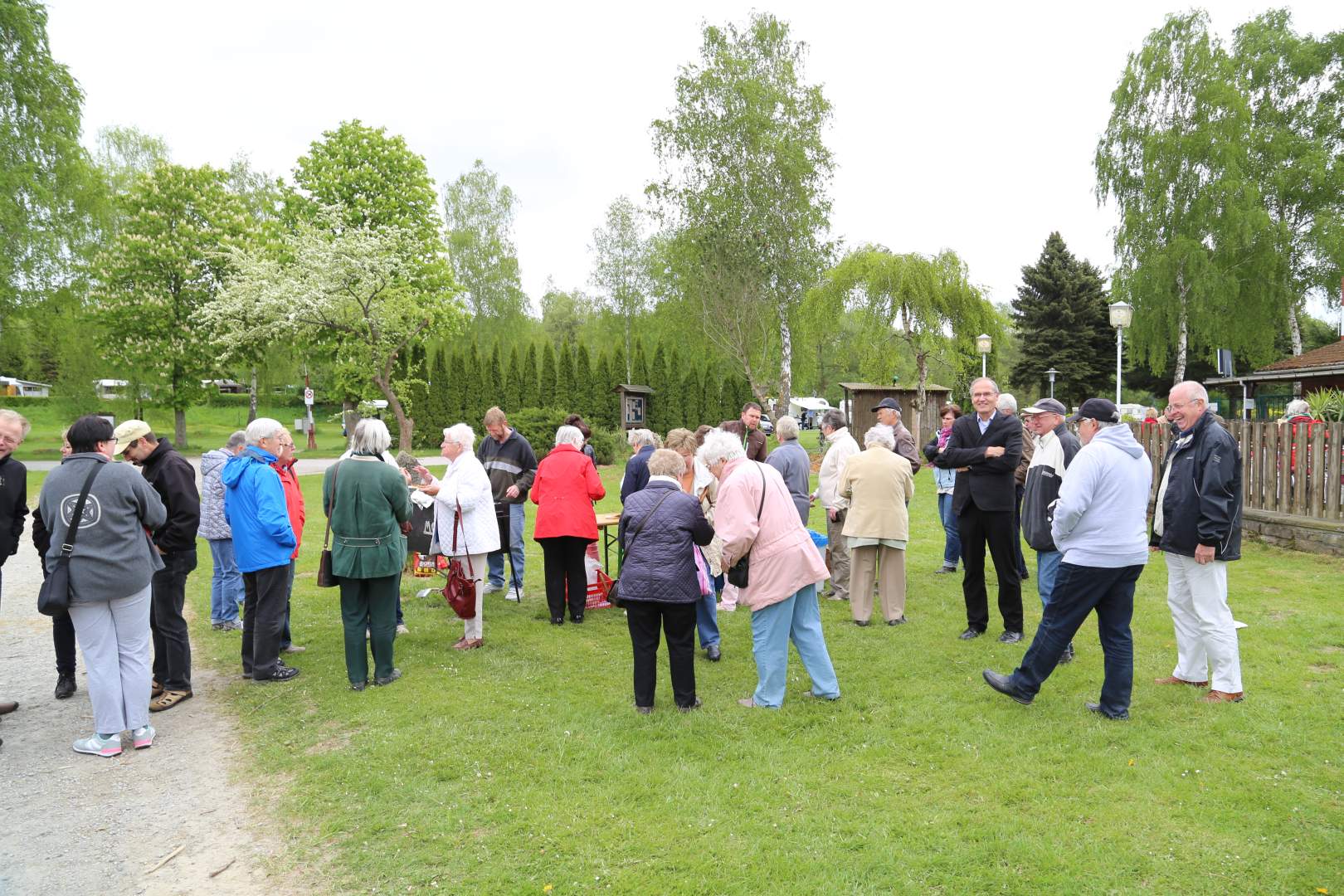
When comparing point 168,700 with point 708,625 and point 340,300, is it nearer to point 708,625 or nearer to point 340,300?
point 708,625

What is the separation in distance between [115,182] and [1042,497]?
4279 centimetres

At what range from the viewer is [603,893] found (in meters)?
3.21

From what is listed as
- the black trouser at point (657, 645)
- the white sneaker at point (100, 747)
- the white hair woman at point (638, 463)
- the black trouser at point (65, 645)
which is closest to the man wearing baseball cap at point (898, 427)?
the white hair woman at point (638, 463)

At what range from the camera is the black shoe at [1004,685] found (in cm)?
508

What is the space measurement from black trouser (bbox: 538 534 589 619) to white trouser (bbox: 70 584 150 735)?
10.4ft

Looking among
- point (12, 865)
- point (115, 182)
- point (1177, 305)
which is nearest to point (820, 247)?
point (1177, 305)

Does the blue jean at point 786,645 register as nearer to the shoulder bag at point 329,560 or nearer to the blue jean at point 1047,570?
the blue jean at point 1047,570

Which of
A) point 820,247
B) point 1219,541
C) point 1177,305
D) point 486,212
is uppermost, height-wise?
point 486,212

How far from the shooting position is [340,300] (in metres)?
21.8

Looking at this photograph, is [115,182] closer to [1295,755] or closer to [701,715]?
[701,715]

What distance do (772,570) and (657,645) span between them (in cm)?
89

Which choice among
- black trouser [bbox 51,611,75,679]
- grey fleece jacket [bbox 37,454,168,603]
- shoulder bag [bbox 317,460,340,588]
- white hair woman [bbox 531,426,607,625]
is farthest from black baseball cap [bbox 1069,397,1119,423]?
black trouser [bbox 51,611,75,679]

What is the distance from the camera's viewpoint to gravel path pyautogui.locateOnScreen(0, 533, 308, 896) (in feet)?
11.1

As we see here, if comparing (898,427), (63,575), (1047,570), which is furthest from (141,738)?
(898,427)
